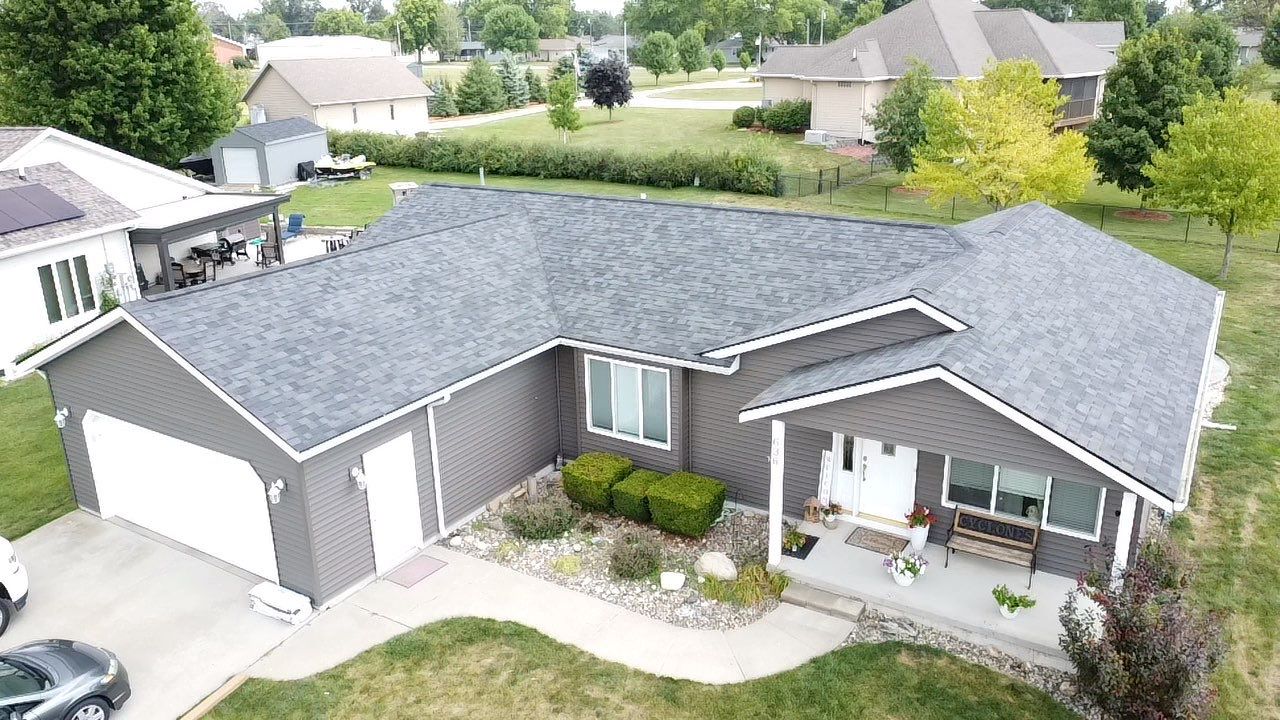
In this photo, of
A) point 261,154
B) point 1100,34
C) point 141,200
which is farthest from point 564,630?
point 1100,34

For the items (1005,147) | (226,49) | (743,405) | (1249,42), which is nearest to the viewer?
(743,405)

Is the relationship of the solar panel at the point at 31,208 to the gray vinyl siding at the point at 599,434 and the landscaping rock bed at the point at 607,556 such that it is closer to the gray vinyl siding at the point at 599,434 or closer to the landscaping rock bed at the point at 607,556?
the gray vinyl siding at the point at 599,434

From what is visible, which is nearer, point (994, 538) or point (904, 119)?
Answer: point (994, 538)

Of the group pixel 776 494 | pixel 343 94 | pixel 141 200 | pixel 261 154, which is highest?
pixel 343 94

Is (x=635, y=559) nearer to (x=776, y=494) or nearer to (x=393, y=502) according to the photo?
(x=776, y=494)

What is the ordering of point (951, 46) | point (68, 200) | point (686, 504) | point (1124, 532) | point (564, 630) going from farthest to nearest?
point (951, 46) < point (68, 200) < point (686, 504) < point (564, 630) < point (1124, 532)

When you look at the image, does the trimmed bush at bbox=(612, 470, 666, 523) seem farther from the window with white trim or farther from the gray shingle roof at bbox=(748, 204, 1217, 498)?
the gray shingle roof at bbox=(748, 204, 1217, 498)

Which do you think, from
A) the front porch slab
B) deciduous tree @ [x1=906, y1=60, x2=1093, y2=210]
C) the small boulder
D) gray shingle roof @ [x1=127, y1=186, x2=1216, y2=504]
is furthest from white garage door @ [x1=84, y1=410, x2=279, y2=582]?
deciduous tree @ [x1=906, y1=60, x2=1093, y2=210]
